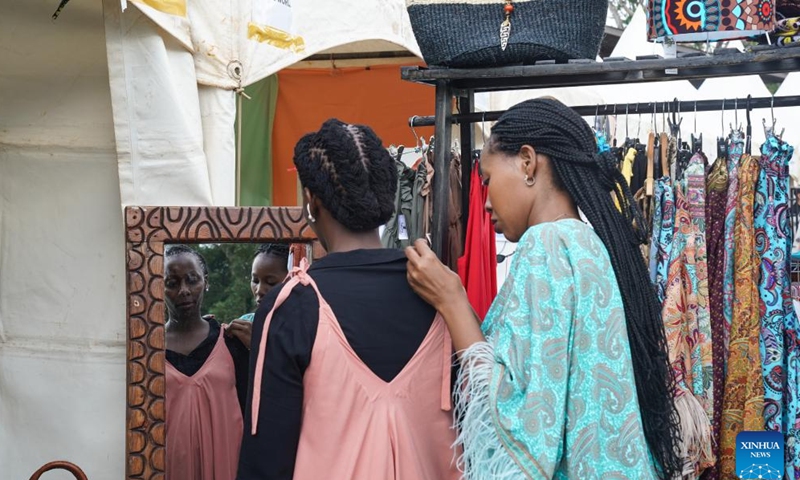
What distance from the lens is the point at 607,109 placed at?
308 centimetres

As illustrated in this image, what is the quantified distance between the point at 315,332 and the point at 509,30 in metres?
1.19

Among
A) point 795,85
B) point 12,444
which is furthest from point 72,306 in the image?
point 795,85

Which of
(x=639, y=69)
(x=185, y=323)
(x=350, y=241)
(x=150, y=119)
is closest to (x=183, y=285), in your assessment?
(x=185, y=323)

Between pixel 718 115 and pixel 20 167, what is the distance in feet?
19.5

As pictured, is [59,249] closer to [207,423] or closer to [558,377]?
[207,423]

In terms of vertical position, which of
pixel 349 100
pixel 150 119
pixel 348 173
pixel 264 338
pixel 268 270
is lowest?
pixel 264 338

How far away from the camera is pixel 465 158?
3475mm

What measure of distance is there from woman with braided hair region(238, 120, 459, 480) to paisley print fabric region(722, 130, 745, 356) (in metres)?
1.18

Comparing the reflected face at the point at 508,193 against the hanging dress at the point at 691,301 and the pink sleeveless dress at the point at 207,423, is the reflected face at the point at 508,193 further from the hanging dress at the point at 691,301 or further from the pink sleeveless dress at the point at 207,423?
the pink sleeveless dress at the point at 207,423

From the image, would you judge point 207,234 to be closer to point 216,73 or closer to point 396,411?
point 216,73

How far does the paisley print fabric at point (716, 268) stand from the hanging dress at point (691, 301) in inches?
1.5

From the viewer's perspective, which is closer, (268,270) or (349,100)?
(268,270)

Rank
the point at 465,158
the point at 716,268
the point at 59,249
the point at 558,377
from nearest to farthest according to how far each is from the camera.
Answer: the point at 558,377 < the point at 716,268 < the point at 59,249 < the point at 465,158

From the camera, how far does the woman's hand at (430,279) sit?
1.98 metres
